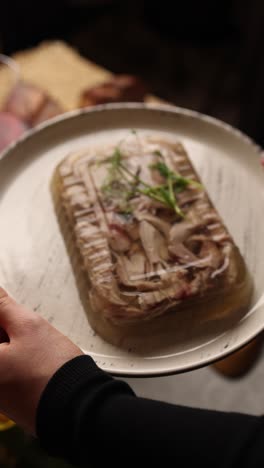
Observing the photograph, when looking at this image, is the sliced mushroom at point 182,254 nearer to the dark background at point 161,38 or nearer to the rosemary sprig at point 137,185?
the rosemary sprig at point 137,185

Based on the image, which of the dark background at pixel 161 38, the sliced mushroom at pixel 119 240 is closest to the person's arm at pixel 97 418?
the sliced mushroom at pixel 119 240

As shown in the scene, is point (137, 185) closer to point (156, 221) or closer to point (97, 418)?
point (156, 221)

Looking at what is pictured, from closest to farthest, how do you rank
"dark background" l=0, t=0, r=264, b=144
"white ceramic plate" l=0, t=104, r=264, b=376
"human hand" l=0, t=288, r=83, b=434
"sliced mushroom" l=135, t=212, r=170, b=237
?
"human hand" l=0, t=288, r=83, b=434 < "white ceramic plate" l=0, t=104, r=264, b=376 < "sliced mushroom" l=135, t=212, r=170, b=237 < "dark background" l=0, t=0, r=264, b=144

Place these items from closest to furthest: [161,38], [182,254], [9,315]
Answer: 1. [9,315]
2. [182,254]
3. [161,38]

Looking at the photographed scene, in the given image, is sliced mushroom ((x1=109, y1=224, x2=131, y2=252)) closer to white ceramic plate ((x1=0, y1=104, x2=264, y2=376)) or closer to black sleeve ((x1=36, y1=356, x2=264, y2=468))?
white ceramic plate ((x1=0, y1=104, x2=264, y2=376))

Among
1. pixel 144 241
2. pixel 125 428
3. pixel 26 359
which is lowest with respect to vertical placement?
pixel 125 428

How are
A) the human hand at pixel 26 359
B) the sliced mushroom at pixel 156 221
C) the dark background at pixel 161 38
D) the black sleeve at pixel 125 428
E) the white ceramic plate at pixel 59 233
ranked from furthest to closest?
1. the dark background at pixel 161 38
2. the sliced mushroom at pixel 156 221
3. the white ceramic plate at pixel 59 233
4. the human hand at pixel 26 359
5. the black sleeve at pixel 125 428

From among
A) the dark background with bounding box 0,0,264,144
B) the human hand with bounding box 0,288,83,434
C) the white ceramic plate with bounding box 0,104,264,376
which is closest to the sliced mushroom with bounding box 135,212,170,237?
the white ceramic plate with bounding box 0,104,264,376

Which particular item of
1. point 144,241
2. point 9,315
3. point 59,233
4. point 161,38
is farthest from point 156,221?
point 161,38
